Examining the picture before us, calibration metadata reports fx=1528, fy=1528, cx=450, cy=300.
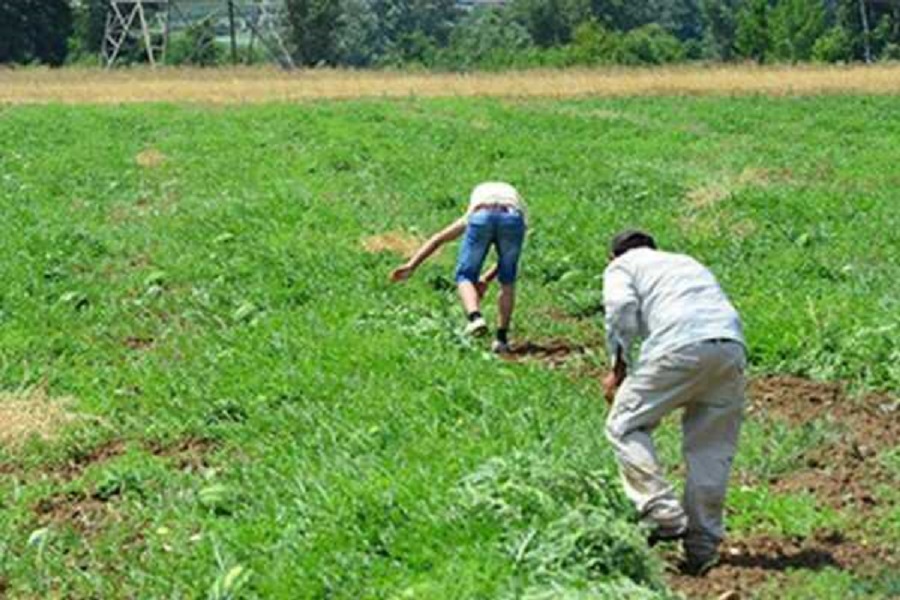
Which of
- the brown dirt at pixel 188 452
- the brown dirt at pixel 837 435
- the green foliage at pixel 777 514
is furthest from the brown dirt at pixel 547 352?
the green foliage at pixel 777 514

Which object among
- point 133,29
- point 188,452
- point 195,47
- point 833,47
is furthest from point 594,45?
point 188,452

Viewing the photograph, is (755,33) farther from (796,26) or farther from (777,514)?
Answer: (777,514)

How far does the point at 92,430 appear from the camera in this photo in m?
10.2

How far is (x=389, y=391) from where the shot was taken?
1022 cm

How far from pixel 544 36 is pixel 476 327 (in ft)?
Result: 339

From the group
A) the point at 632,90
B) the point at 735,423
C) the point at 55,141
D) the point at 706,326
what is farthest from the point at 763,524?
the point at 632,90

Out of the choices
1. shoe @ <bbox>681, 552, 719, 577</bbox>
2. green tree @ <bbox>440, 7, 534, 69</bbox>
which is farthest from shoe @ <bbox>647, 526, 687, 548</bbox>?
green tree @ <bbox>440, 7, 534, 69</bbox>

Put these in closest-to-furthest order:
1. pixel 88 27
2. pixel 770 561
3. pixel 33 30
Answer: pixel 770 561 < pixel 33 30 < pixel 88 27

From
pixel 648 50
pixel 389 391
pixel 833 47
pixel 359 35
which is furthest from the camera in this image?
pixel 359 35

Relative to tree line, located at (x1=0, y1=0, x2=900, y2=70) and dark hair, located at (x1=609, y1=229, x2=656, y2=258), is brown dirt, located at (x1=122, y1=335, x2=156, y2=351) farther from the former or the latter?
tree line, located at (x1=0, y1=0, x2=900, y2=70)

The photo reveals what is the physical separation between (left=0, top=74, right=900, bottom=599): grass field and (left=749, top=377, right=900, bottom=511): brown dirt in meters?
0.02

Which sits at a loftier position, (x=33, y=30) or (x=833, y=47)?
(x=33, y=30)

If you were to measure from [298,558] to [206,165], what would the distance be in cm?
1905

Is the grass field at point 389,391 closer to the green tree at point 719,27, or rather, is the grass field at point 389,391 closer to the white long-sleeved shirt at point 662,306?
the white long-sleeved shirt at point 662,306
